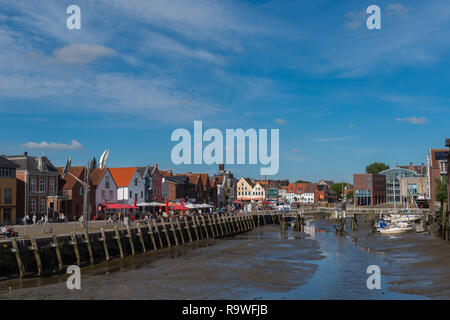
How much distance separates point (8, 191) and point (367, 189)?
9586 cm

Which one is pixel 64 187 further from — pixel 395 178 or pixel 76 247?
pixel 395 178

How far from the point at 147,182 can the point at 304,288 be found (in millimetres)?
54029

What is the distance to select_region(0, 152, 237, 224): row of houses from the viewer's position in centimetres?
4538

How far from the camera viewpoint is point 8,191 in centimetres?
4503

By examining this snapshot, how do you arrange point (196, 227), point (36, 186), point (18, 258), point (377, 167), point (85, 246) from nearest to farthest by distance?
1. point (18, 258)
2. point (85, 246)
3. point (196, 227)
4. point (36, 186)
5. point (377, 167)

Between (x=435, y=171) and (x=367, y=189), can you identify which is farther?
(x=367, y=189)

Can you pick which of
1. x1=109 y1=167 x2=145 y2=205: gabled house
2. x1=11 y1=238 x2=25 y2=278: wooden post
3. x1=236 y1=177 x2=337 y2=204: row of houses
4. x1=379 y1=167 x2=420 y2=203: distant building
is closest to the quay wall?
x1=11 y1=238 x2=25 y2=278: wooden post

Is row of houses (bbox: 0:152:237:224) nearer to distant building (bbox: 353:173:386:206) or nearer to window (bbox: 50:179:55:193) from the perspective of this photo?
window (bbox: 50:179:55:193)

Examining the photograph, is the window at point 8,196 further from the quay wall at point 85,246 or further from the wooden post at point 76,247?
the wooden post at point 76,247

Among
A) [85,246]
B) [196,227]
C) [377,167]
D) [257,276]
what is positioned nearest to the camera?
[257,276]

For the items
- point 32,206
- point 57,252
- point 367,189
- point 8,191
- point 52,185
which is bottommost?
point 57,252

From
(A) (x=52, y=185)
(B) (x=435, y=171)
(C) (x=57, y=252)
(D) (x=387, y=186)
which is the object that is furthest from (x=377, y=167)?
(C) (x=57, y=252)

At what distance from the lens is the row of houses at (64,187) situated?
45.4 meters
